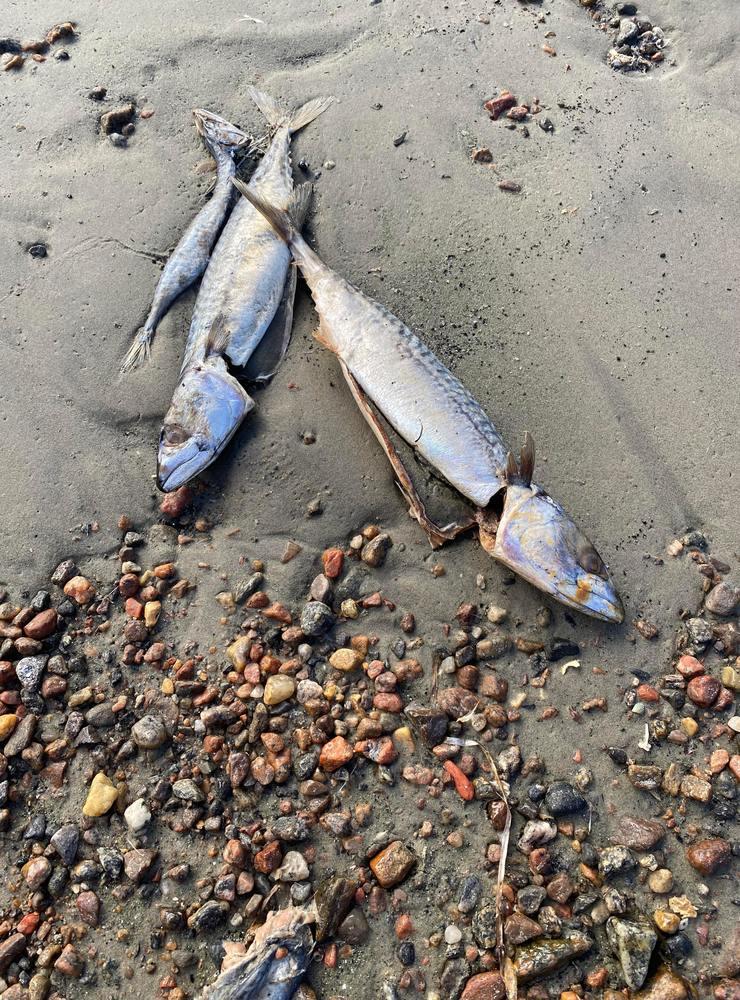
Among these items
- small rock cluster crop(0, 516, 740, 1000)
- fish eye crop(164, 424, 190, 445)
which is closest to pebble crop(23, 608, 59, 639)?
small rock cluster crop(0, 516, 740, 1000)

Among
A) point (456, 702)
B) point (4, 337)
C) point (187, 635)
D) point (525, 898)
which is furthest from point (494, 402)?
point (4, 337)

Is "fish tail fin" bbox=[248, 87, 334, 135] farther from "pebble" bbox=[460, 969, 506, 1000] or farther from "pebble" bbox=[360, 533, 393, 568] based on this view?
"pebble" bbox=[460, 969, 506, 1000]

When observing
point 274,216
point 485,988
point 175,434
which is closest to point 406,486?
point 175,434

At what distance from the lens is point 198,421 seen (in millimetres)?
3973

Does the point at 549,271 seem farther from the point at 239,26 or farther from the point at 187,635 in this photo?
the point at 239,26

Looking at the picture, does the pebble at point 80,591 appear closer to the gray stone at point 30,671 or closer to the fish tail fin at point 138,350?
the gray stone at point 30,671

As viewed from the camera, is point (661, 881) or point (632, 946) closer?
point (632, 946)

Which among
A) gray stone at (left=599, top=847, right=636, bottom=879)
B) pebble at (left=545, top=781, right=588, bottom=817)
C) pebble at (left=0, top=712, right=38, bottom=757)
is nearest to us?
gray stone at (left=599, top=847, right=636, bottom=879)

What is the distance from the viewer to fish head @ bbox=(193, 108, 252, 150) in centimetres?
505

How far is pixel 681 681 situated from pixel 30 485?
3.94 meters

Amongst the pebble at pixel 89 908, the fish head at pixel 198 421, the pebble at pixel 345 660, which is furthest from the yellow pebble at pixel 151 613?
the pebble at pixel 89 908

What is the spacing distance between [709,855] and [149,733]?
2735 millimetres

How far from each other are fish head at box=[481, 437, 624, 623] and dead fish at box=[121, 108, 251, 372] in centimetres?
263

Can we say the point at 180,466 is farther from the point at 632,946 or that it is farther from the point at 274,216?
the point at 632,946
